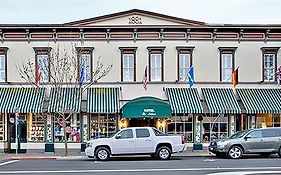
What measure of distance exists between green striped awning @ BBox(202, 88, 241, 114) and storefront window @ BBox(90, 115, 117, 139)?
587 cm

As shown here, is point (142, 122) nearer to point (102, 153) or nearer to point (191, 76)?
point (191, 76)

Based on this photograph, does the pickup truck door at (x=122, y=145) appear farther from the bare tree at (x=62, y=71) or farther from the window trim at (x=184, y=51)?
the window trim at (x=184, y=51)

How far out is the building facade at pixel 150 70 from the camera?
100ft

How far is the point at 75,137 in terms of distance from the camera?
102 feet

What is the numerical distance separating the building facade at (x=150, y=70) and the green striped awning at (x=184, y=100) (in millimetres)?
60

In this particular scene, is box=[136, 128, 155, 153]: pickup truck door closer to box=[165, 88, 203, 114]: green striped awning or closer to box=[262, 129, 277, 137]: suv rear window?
box=[262, 129, 277, 137]: suv rear window

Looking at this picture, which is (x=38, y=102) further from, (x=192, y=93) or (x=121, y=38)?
(x=192, y=93)

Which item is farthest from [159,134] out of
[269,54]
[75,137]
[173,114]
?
[269,54]

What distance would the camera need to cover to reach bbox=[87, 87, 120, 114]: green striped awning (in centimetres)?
2959

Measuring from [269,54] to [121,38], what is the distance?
915 cm

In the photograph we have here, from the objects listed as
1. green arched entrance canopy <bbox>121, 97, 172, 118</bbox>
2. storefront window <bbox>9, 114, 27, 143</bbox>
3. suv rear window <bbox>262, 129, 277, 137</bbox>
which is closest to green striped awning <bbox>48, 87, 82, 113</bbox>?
storefront window <bbox>9, 114, 27, 143</bbox>

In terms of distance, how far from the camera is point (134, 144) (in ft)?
77.0

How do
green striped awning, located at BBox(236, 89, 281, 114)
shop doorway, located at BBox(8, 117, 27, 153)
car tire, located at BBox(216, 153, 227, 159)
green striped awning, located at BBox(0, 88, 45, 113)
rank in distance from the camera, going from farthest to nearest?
shop doorway, located at BBox(8, 117, 27, 153), green striped awning, located at BBox(236, 89, 281, 114), green striped awning, located at BBox(0, 88, 45, 113), car tire, located at BBox(216, 153, 227, 159)

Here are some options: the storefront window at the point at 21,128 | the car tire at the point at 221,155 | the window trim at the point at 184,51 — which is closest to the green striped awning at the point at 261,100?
the window trim at the point at 184,51
